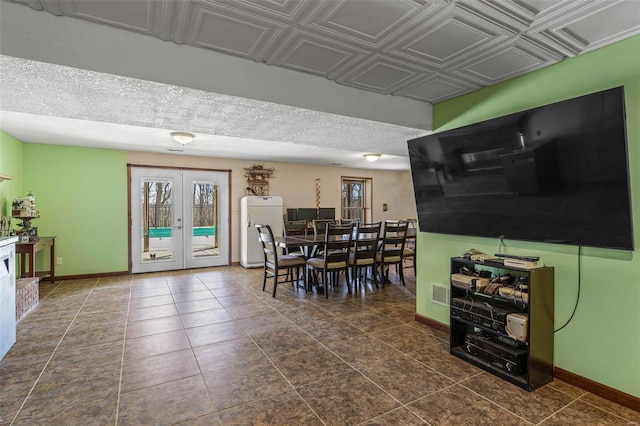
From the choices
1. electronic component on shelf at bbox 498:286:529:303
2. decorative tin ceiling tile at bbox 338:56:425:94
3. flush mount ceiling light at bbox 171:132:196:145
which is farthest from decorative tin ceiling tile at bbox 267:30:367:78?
flush mount ceiling light at bbox 171:132:196:145

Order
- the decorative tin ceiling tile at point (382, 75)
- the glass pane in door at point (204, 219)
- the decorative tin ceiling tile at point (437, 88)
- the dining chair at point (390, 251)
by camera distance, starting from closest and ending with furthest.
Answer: the decorative tin ceiling tile at point (382, 75) → the decorative tin ceiling tile at point (437, 88) → the dining chair at point (390, 251) → the glass pane in door at point (204, 219)

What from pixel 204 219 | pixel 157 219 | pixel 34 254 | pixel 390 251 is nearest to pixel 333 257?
pixel 390 251

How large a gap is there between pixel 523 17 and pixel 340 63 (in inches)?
43.7

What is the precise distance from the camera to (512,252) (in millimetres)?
2596

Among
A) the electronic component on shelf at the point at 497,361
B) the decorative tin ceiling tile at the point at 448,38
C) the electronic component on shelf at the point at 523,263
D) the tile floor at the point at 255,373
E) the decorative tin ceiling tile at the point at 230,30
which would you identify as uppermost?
the decorative tin ceiling tile at the point at 230,30

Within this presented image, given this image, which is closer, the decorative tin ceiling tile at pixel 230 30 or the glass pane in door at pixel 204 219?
the decorative tin ceiling tile at pixel 230 30

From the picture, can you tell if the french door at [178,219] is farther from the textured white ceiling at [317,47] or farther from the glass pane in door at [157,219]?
the textured white ceiling at [317,47]

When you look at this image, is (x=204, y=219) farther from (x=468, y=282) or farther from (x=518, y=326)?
(x=518, y=326)

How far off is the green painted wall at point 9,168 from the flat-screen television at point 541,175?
533 cm

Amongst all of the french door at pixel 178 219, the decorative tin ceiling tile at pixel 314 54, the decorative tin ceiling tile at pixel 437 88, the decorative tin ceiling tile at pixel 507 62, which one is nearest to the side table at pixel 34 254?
the french door at pixel 178 219

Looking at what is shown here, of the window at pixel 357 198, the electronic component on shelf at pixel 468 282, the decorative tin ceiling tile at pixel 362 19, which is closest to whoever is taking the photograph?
the decorative tin ceiling tile at pixel 362 19

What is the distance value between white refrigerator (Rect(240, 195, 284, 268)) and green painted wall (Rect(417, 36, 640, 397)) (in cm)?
494

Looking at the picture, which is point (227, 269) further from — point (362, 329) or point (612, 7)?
point (612, 7)

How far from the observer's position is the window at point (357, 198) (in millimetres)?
8477
